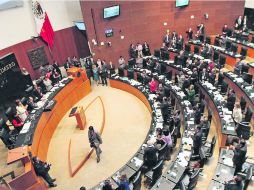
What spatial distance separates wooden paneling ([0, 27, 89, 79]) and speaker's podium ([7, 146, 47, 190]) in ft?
27.5

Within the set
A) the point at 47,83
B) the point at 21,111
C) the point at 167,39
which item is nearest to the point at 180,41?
the point at 167,39

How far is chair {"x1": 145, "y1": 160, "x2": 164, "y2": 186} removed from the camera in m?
8.60

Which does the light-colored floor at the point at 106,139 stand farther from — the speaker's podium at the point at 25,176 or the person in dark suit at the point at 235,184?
the person in dark suit at the point at 235,184

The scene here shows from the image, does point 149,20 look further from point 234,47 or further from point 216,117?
point 216,117

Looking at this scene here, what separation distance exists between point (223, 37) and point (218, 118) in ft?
30.9

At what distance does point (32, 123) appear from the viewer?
11.9 m

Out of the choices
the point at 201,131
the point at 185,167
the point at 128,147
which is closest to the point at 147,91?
the point at 128,147

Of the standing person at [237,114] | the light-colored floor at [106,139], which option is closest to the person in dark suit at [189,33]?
the light-colored floor at [106,139]

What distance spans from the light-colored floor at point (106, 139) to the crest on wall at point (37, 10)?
6049 mm

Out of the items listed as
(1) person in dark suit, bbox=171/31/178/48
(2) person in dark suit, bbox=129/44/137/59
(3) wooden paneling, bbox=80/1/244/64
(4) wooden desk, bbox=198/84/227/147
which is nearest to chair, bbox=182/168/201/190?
(4) wooden desk, bbox=198/84/227/147

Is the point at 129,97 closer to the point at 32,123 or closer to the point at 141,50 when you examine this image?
the point at 141,50

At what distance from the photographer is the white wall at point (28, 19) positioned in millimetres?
15172

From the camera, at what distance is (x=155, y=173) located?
8.70 metres

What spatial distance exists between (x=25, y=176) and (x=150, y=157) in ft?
13.6
